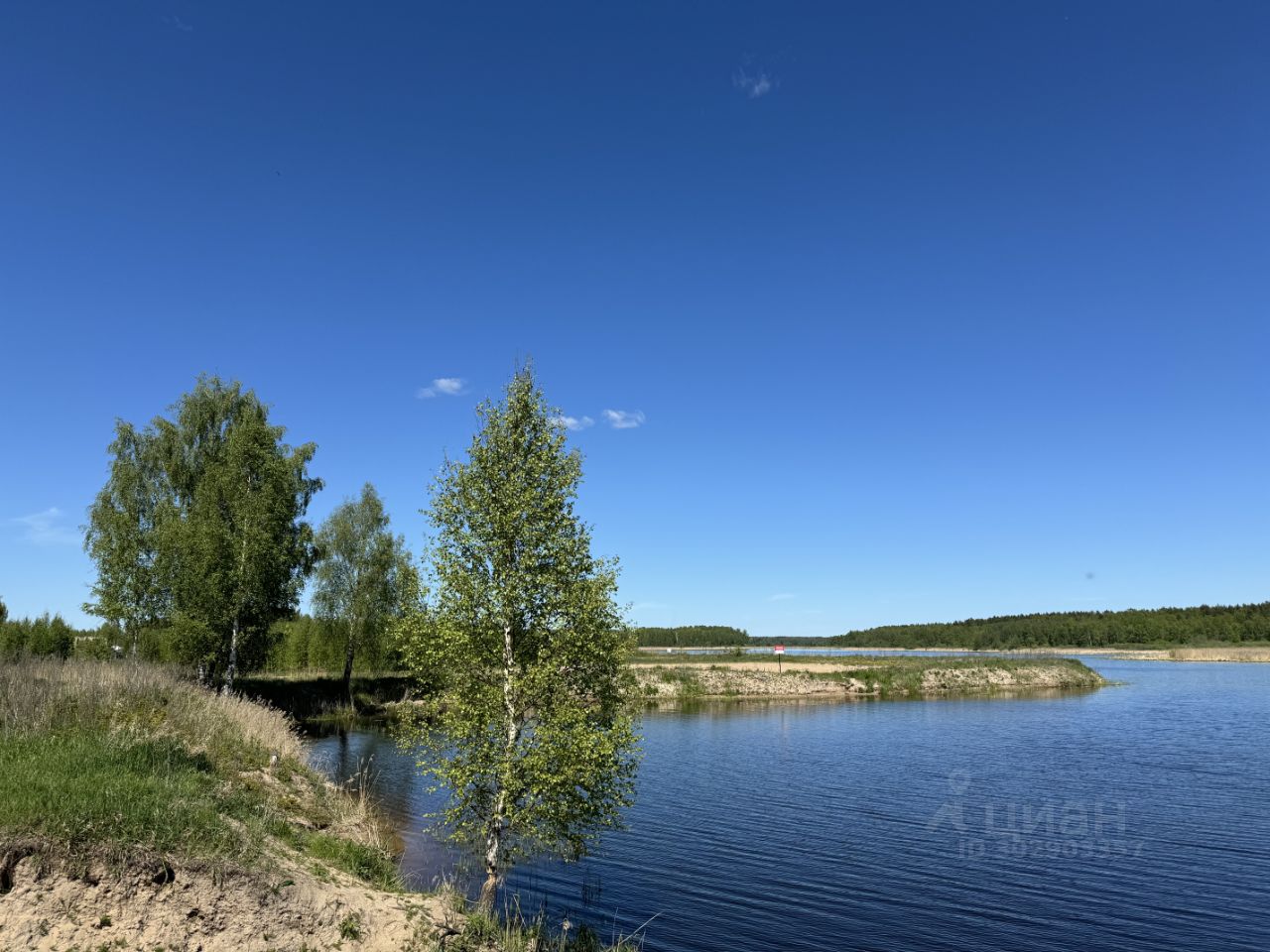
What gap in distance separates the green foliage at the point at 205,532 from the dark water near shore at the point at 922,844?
33.5 feet

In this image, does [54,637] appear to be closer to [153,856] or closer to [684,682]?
[153,856]

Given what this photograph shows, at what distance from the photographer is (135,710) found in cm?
2242

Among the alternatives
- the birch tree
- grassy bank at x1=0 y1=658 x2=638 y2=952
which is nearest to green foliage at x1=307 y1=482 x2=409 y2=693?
the birch tree

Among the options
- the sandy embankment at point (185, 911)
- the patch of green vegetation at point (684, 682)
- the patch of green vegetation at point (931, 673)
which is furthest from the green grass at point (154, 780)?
the patch of green vegetation at point (931, 673)

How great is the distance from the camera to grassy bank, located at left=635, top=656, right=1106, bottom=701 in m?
89.9

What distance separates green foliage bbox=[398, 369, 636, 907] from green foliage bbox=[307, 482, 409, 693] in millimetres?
51864

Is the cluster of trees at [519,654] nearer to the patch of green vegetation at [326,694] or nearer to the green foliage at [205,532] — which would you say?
the green foliage at [205,532]

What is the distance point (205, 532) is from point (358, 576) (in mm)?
25148

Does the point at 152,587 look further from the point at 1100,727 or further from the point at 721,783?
the point at 1100,727

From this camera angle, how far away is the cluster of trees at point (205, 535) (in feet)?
156

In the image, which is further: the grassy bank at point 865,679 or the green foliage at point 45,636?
the grassy bank at point 865,679

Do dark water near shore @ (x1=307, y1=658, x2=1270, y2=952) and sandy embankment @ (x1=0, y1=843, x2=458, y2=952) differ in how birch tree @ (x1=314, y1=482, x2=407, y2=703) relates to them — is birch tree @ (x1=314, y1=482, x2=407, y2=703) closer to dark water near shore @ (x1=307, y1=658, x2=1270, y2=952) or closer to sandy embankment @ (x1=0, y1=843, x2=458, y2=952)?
dark water near shore @ (x1=307, y1=658, x2=1270, y2=952)

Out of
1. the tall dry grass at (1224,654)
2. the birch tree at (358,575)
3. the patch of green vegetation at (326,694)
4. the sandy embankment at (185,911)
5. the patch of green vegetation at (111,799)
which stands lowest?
the tall dry grass at (1224,654)

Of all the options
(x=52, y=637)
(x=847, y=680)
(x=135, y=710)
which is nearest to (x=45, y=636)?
(x=52, y=637)
